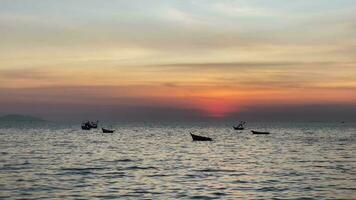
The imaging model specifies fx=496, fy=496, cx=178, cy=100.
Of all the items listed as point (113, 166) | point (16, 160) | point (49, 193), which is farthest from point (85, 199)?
point (16, 160)

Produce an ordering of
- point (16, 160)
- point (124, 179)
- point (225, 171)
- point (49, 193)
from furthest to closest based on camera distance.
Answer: point (16, 160), point (225, 171), point (124, 179), point (49, 193)

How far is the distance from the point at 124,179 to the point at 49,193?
9143 mm

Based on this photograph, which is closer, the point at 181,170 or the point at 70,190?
the point at 70,190

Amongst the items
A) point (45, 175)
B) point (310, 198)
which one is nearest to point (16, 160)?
point (45, 175)

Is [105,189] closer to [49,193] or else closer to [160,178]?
[49,193]

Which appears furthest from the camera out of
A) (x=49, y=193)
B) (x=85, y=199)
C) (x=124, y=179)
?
(x=124, y=179)

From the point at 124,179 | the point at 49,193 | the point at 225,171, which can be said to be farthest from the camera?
the point at 225,171

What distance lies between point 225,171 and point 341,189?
49.5 ft

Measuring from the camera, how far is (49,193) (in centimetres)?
3491

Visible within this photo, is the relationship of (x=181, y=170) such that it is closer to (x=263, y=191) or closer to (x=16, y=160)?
(x=263, y=191)

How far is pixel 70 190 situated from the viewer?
36.2 meters

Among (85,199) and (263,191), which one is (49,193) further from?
(263,191)

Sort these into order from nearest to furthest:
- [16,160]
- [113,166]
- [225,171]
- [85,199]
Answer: [85,199] → [225,171] → [113,166] → [16,160]

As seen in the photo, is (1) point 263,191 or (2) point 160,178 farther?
(2) point 160,178
